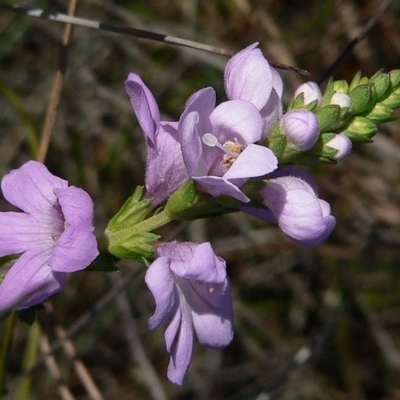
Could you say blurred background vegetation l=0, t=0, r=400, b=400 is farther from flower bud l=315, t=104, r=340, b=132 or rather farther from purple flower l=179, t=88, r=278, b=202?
purple flower l=179, t=88, r=278, b=202

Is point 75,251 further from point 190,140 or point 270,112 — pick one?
point 270,112

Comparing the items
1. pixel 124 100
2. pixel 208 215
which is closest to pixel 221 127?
pixel 208 215

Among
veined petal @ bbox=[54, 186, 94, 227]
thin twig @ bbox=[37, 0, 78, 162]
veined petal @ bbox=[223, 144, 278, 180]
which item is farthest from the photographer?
thin twig @ bbox=[37, 0, 78, 162]

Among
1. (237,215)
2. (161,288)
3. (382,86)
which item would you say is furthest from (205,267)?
(237,215)

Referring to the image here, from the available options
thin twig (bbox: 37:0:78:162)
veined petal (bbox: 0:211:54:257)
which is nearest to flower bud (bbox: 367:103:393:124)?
veined petal (bbox: 0:211:54:257)

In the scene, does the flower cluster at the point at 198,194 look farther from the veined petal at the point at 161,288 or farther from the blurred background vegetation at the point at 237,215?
the blurred background vegetation at the point at 237,215

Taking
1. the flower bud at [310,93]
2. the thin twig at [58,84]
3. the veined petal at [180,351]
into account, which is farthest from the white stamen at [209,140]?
the thin twig at [58,84]
